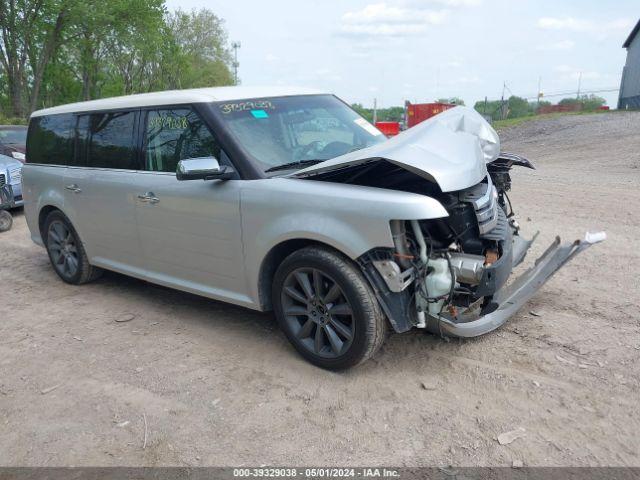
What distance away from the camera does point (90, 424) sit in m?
3.13

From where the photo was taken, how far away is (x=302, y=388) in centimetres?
336

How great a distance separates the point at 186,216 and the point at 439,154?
1.92 m

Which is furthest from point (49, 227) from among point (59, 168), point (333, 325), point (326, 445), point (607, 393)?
point (607, 393)

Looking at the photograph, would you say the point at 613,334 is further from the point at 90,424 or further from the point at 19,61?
the point at 19,61

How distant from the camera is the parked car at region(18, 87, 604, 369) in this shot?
3.18 meters

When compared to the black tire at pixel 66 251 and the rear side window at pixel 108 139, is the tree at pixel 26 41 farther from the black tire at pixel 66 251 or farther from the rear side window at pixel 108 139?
the rear side window at pixel 108 139

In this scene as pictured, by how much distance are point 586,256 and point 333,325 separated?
3.23 meters

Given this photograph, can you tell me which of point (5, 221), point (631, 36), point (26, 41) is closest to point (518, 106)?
point (631, 36)

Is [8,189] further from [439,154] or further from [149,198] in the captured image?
[439,154]

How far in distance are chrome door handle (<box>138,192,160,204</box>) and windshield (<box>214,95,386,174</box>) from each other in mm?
881

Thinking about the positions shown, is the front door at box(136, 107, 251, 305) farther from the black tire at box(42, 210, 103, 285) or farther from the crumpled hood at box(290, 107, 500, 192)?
the black tire at box(42, 210, 103, 285)

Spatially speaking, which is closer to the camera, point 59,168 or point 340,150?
point 340,150

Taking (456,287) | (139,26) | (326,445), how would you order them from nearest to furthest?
1. (326,445)
2. (456,287)
3. (139,26)

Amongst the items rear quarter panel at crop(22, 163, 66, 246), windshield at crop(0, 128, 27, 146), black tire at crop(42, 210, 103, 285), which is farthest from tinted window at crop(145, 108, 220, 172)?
windshield at crop(0, 128, 27, 146)
